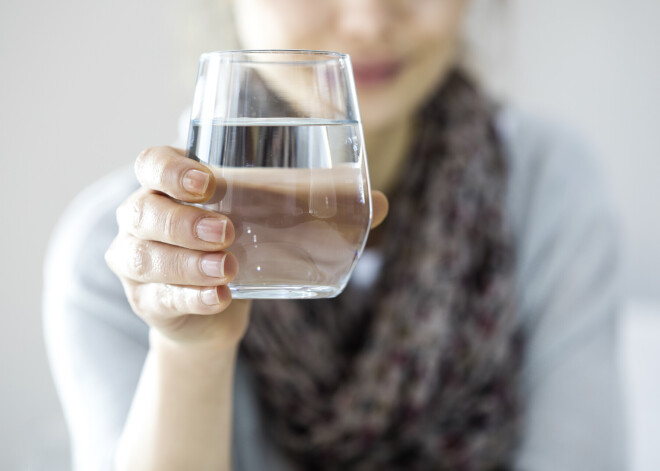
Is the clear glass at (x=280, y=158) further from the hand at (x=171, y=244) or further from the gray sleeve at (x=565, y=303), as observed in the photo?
the gray sleeve at (x=565, y=303)

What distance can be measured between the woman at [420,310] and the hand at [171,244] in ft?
1.27

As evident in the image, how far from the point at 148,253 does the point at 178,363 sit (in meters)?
0.19

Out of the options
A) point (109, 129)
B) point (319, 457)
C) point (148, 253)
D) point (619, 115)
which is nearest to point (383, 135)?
point (319, 457)

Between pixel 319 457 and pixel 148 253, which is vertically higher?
pixel 148 253

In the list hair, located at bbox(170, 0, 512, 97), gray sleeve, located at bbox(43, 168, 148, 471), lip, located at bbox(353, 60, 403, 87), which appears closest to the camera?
gray sleeve, located at bbox(43, 168, 148, 471)

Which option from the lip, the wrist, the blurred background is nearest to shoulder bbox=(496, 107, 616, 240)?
the blurred background

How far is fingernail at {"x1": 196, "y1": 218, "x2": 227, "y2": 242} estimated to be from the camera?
→ 1.40 ft

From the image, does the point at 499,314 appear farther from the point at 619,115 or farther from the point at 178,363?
the point at 619,115

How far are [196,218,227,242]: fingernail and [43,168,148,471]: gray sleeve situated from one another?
0.49 meters

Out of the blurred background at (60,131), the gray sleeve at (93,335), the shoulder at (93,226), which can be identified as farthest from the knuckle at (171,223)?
the blurred background at (60,131)

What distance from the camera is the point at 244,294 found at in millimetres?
470

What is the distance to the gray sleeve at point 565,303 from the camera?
1213 millimetres

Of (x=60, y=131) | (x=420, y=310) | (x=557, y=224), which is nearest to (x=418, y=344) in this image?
(x=420, y=310)

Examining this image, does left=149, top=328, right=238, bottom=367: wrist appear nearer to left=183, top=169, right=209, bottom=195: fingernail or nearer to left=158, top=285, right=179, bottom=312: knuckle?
left=158, top=285, right=179, bottom=312: knuckle
